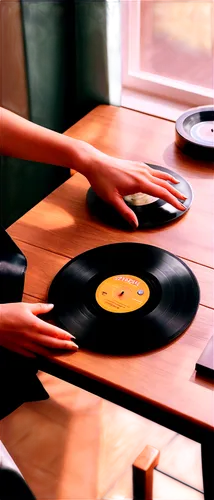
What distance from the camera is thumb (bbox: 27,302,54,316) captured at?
3.29 ft

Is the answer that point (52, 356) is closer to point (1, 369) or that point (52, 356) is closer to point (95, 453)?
point (1, 369)

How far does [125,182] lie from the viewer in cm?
118

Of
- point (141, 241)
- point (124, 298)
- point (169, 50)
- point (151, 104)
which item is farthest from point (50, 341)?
point (169, 50)

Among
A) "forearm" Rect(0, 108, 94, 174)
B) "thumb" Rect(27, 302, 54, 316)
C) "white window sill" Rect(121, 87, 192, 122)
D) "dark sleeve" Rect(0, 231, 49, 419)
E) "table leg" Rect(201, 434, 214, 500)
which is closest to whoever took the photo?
"table leg" Rect(201, 434, 214, 500)

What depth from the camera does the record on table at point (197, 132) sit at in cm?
133

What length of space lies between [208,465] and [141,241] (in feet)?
1.30

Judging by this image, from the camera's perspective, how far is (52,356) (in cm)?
98

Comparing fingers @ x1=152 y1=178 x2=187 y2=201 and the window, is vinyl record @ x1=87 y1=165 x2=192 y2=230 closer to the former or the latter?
fingers @ x1=152 y1=178 x2=187 y2=201

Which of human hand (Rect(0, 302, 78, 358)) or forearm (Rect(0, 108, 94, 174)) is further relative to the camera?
forearm (Rect(0, 108, 94, 174))

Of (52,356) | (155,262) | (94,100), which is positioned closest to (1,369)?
(52,356)

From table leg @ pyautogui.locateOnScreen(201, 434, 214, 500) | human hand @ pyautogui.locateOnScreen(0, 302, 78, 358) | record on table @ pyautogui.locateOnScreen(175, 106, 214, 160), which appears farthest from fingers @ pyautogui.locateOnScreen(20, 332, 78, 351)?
record on table @ pyautogui.locateOnScreen(175, 106, 214, 160)

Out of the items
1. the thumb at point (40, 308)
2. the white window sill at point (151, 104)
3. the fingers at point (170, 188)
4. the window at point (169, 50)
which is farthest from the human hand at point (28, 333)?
the window at point (169, 50)

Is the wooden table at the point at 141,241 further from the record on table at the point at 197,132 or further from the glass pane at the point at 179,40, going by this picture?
the glass pane at the point at 179,40

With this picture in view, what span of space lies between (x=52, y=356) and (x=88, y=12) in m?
0.88
